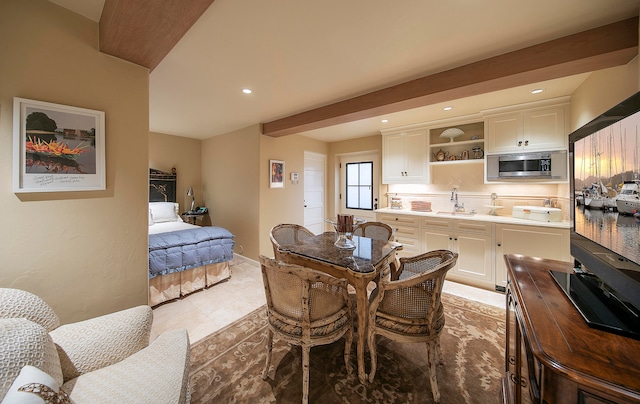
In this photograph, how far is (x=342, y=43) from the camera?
5.70ft

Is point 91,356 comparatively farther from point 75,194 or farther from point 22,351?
point 75,194

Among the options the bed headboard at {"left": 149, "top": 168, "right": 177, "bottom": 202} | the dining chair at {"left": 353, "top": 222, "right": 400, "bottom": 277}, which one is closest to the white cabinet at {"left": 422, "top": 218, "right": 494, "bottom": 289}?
the dining chair at {"left": 353, "top": 222, "right": 400, "bottom": 277}

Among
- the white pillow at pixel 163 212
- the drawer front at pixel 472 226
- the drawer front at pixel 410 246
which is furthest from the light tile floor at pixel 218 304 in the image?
the white pillow at pixel 163 212

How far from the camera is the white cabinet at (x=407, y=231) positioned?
11.7ft

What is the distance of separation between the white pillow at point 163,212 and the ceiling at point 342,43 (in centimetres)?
198

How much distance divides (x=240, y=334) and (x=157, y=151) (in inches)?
165

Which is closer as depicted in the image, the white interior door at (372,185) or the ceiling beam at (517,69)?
the ceiling beam at (517,69)

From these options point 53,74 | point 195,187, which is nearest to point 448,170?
point 53,74

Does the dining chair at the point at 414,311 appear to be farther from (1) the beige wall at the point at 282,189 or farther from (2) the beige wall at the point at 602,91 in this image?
(1) the beige wall at the point at 282,189

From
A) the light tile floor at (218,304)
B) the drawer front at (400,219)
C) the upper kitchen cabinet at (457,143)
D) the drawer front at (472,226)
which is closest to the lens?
the light tile floor at (218,304)

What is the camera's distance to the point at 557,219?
2707mm

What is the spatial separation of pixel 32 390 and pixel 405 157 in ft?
14.2

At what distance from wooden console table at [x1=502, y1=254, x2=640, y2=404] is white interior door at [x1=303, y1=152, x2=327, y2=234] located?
4.11m

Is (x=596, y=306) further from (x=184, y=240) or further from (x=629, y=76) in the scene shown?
(x=184, y=240)
